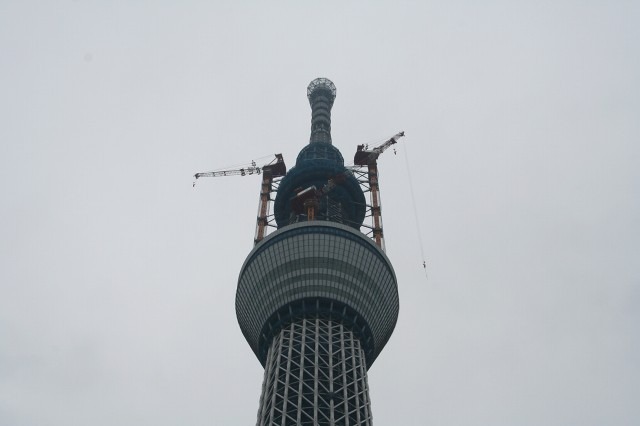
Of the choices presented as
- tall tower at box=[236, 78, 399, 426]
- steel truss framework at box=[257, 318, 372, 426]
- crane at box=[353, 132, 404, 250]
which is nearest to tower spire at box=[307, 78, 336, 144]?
crane at box=[353, 132, 404, 250]

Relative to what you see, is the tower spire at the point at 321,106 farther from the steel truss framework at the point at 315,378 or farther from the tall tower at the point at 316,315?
the steel truss framework at the point at 315,378

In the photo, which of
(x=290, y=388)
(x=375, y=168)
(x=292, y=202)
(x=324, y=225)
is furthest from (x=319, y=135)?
(x=290, y=388)

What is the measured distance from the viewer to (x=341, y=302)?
10200 cm

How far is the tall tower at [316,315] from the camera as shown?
93625 mm

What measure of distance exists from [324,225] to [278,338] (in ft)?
54.3

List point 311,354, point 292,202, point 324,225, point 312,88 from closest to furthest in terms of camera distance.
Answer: point 311,354 → point 324,225 → point 292,202 → point 312,88

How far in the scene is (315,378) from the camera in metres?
94.6

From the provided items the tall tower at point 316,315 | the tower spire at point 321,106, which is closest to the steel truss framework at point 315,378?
the tall tower at point 316,315

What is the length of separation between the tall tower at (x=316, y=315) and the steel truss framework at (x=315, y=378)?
129mm

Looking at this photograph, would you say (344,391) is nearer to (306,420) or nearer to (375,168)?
(306,420)

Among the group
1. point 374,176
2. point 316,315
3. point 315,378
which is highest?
point 374,176

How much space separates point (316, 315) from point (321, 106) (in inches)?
1977

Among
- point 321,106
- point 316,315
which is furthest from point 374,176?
point 316,315

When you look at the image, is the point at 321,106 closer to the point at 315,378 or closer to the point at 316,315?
the point at 316,315
